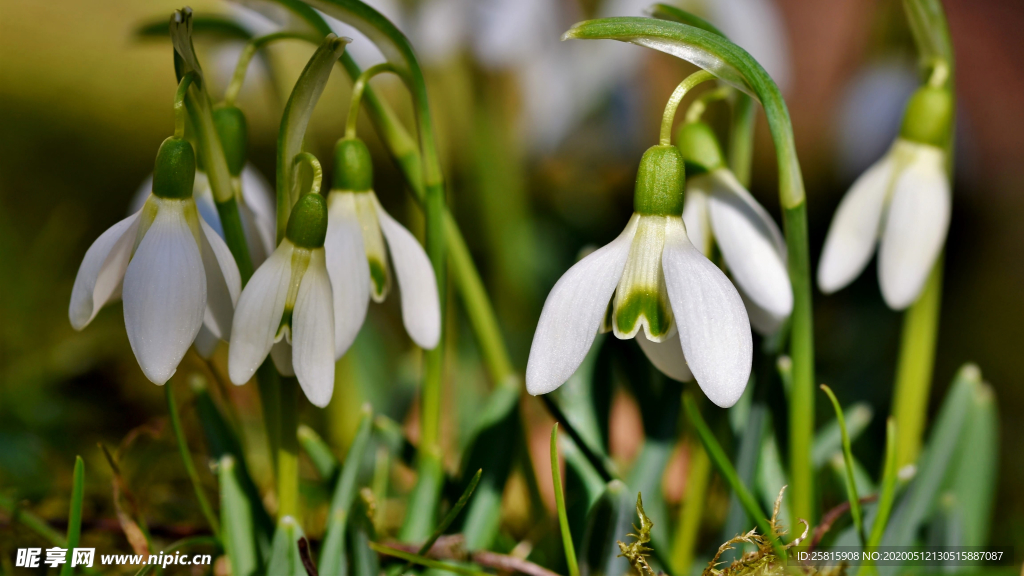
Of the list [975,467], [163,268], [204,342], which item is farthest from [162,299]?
[975,467]

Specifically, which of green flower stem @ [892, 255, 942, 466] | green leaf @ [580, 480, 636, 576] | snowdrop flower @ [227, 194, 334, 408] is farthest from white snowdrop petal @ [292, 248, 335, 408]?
green flower stem @ [892, 255, 942, 466]

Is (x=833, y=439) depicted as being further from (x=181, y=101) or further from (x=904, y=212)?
(x=181, y=101)

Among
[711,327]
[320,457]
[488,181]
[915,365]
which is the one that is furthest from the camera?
[488,181]

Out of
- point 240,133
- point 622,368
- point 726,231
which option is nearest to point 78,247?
point 240,133

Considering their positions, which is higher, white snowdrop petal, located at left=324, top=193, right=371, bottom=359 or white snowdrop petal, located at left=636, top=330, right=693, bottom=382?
white snowdrop petal, located at left=324, top=193, right=371, bottom=359

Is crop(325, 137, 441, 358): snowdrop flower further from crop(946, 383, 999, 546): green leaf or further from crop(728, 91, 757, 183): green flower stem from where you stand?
crop(946, 383, 999, 546): green leaf

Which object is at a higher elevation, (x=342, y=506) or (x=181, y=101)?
(x=181, y=101)
